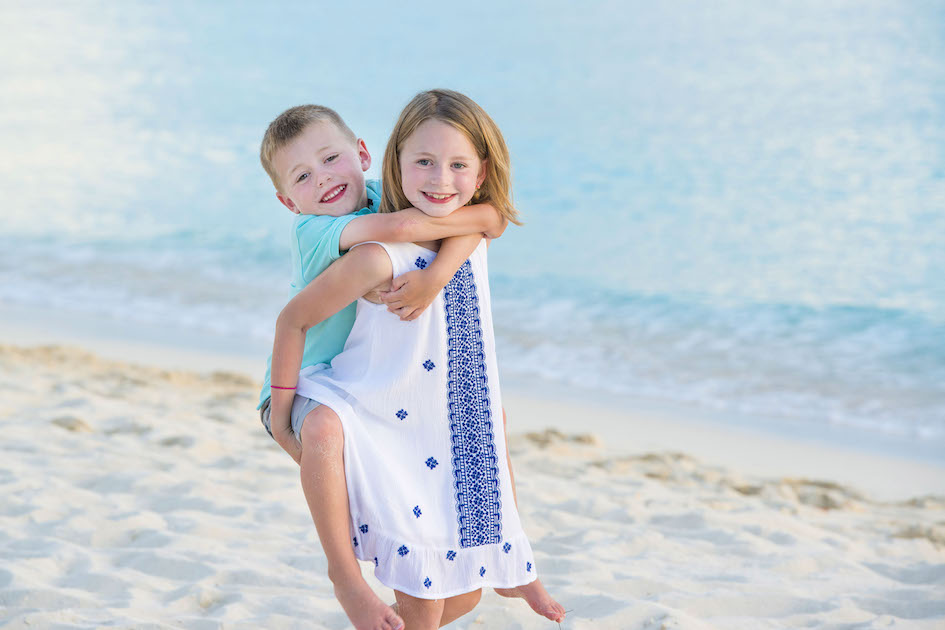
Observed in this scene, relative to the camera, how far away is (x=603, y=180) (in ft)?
49.6

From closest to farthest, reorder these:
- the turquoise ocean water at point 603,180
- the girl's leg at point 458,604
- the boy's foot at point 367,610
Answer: the boy's foot at point 367,610 → the girl's leg at point 458,604 → the turquoise ocean water at point 603,180

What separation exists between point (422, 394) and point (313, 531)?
6.43 feet

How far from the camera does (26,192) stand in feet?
43.9

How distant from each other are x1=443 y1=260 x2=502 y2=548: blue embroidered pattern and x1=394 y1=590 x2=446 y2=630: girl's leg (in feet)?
0.50

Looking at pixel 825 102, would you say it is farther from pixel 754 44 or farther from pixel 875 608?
pixel 875 608

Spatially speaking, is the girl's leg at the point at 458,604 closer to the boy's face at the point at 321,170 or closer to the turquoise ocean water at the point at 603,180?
the boy's face at the point at 321,170

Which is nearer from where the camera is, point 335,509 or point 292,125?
point 335,509

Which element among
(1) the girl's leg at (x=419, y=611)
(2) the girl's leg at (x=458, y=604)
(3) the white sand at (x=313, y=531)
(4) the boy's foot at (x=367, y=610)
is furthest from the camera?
(3) the white sand at (x=313, y=531)

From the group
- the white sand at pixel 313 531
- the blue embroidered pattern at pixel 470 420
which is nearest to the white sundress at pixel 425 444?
the blue embroidered pattern at pixel 470 420

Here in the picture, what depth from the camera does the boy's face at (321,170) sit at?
2.28 metres

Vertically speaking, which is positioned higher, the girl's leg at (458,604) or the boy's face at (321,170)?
the boy's face at (321,170)

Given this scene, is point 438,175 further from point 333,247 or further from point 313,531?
point 313,531

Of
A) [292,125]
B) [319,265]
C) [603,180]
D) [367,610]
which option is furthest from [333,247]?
[603,180]

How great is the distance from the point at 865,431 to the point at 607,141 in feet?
39.6
